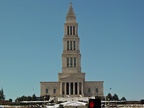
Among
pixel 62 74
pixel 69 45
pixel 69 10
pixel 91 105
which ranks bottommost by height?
pixel 91 105

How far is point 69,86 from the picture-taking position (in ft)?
368

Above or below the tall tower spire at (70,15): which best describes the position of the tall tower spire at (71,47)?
below

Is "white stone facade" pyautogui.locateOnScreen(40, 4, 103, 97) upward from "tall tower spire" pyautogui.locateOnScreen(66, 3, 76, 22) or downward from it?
downward

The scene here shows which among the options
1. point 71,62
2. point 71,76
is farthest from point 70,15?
point 71,76

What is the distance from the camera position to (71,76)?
370 feet

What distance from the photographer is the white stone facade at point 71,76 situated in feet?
369

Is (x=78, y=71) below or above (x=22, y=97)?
above

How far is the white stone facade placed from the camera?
112500 mm

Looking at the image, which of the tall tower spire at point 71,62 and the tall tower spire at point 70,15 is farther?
the tall tower spire at point 70,15

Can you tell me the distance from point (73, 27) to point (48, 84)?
21.6 meters

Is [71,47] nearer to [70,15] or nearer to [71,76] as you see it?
[70,15]

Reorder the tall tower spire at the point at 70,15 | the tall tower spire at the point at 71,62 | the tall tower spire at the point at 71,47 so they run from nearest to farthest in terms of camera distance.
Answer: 1. the tall tower spire at the point at 71,62
2. the tall tower spire at the point at 71,47
3. the tall tower spire at the point at 70,15

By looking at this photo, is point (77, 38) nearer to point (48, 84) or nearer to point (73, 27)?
point (73, 27)

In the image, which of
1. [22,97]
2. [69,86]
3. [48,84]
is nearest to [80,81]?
[69,86]
